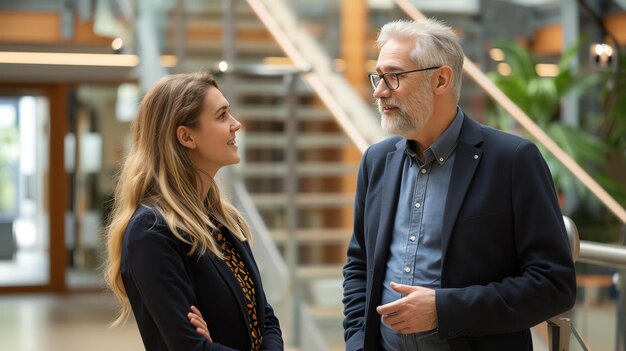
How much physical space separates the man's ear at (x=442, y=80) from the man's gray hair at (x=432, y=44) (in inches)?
0.6

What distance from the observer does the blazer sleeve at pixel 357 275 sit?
2.38 metres

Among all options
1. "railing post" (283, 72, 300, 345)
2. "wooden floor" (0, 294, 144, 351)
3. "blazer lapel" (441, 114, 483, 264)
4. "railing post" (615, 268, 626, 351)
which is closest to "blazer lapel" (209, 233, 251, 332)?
"blazer lapel" (441, 114, 483, 264)

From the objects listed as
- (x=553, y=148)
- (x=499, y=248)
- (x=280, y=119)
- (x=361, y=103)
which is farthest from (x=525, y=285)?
(x=280, y=119)

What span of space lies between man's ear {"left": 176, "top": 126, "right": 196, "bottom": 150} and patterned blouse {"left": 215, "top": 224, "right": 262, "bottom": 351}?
21 cm

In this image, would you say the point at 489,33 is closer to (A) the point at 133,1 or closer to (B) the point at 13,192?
(A) the point at 133,1

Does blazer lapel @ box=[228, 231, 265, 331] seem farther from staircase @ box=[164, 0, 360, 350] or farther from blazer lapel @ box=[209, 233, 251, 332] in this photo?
staircase @ box=[164, 0, 360, 350]

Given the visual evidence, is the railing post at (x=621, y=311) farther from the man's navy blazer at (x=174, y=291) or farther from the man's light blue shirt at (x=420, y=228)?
the man's navy blazer at (x=174, y=291)

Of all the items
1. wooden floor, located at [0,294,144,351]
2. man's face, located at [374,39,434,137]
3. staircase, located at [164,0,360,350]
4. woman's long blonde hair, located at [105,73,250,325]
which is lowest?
wooden floor, located at [0,294,144,351]

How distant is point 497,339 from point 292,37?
6199 mm

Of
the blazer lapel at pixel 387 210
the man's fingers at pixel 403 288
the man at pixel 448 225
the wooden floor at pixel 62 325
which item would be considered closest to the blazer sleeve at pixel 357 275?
the man at pixel 448 225

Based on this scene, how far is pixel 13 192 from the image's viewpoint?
1166 cm

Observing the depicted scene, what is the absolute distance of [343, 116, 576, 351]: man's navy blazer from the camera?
204 cm

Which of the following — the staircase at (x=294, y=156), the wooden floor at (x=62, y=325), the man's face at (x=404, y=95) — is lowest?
the wooden floor at (x=62, y=325)

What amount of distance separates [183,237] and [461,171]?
0.66 m
